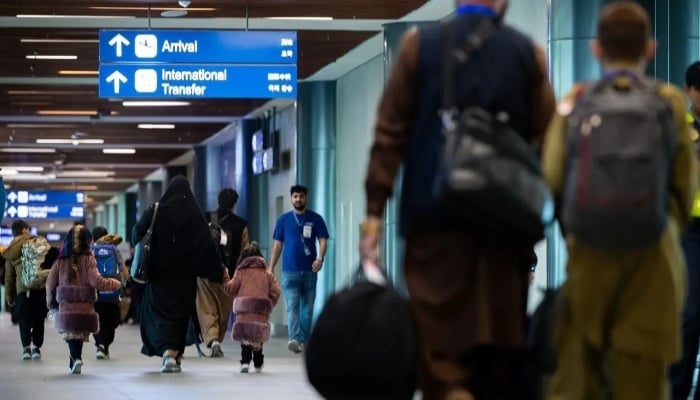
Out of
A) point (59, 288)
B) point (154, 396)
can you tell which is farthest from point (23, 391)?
point (59, 288)

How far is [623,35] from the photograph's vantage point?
5422mm

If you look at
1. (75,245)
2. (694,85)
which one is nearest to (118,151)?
(75,245)

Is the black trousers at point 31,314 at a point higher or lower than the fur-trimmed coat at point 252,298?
lower

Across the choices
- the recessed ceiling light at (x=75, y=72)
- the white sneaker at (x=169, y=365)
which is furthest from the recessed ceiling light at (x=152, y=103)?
the white sneaker at (x=169, y=365)

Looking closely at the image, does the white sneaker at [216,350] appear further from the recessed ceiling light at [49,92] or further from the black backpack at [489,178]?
the black backpack at [489,178]

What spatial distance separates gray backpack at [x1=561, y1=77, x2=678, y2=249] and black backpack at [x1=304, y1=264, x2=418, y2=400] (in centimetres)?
63

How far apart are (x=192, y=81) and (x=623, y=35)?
13.3m

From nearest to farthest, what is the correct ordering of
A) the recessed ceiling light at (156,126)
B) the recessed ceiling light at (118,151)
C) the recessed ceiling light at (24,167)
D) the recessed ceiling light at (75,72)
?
the recessed ceiling light at (75,72), the recessed ceiling light at (156,126), the recessed ceiling light at (118,151), the recessed ceiling light at (24,167)

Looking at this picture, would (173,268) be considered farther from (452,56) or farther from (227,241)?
(452,56)

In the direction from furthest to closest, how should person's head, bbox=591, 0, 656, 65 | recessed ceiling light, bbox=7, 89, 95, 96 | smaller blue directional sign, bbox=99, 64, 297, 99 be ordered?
recessed ceiling light, bbox=7, 89, 95, 96, smaller blue directional sign, bbox=99, 64, 297, 99, person's head, bbox=591, 0, 656, 65

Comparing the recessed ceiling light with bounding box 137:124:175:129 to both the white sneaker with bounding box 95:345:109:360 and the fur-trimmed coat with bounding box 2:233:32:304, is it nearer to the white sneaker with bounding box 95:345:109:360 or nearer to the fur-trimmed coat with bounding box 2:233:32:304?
the fur-trimmed coat with bounding box 2:233:32:304

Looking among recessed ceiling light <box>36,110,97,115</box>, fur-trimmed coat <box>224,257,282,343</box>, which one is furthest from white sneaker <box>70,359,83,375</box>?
recessed ceiling light <box>36,110,97,115</box>

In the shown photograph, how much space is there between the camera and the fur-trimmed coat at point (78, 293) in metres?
15.9

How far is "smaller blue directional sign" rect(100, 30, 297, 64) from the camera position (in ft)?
59.6
